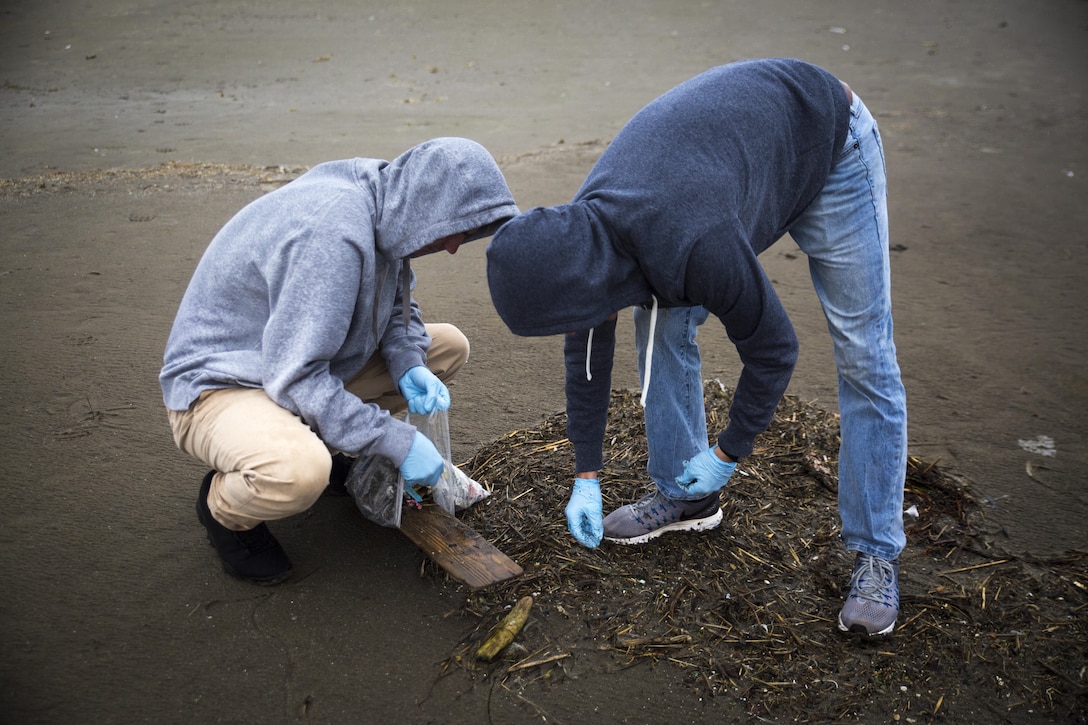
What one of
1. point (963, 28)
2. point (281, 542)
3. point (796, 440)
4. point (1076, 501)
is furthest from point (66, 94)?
point (963, 28)

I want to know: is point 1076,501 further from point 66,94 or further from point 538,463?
point 66,94

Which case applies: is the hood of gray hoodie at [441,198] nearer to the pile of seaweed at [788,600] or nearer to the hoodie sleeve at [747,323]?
the hoodie sleeve at [747,323]

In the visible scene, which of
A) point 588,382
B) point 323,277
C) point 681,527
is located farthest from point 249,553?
point 681,527

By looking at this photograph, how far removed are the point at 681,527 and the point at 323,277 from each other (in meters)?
1.26

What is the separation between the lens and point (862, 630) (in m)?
2.23

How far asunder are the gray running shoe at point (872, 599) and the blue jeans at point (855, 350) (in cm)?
4

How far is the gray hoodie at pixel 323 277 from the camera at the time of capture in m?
2.09

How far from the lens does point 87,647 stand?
2.12 metres

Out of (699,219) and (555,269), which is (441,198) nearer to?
(555,269)

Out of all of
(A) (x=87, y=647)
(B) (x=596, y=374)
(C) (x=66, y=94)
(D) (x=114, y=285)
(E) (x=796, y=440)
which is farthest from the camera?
(C) (x=66, y=94)

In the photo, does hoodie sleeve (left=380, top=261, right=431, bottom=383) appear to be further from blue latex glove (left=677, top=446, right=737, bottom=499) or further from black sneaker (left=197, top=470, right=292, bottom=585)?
blue latex glove (left=677, top=446, right=737, bottom=499)

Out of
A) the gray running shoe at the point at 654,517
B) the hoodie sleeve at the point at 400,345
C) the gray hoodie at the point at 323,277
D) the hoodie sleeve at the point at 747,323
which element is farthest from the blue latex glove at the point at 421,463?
the hoodie sleeve at the point at 747,323

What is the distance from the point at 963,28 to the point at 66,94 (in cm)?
1083

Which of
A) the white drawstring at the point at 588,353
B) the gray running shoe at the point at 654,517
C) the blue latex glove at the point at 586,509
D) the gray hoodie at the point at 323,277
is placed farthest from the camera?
the gray running shoe at the point at 654,517
